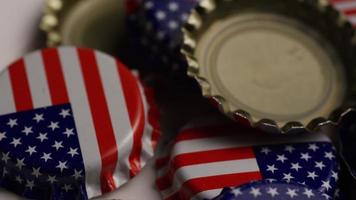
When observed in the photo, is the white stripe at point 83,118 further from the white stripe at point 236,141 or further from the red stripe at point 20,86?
the white stripe at point 236,141

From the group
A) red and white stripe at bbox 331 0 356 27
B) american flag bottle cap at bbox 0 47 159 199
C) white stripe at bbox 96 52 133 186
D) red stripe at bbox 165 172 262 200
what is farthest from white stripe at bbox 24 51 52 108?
red and white stripe at bbox 331 0 356 27

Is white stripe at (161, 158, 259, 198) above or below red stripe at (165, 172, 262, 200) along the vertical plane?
above

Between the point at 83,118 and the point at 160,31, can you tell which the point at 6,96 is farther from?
the point at 160,31

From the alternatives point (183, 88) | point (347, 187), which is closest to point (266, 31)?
point (183, 88)

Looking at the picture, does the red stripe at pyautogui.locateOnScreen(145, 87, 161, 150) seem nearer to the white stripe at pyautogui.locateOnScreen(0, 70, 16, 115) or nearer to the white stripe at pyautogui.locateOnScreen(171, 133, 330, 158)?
the white stripe at pyautogui.locateOnScreen(171, 133, 330, 158)

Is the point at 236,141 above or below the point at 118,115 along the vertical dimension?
below

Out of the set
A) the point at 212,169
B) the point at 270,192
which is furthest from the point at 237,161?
the point at 270,192

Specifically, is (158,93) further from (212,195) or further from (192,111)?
(212,195)
